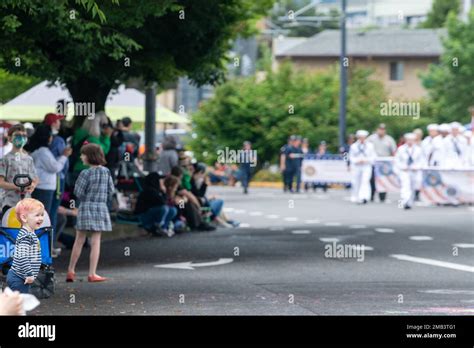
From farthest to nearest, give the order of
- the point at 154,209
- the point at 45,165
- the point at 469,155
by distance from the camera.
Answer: the point at 469,155
the point at 154,209
the point at 45,165

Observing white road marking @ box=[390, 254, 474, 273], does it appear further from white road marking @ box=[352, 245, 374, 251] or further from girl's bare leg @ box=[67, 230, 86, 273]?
girl's bare leg @ box=[67, 230, 86, 273]

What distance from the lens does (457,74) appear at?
244ft

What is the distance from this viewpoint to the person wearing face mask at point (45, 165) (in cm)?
1862

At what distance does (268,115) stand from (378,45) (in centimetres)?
3618

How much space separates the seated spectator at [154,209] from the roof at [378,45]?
68121mm

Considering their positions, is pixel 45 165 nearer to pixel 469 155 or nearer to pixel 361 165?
pixel 469 155

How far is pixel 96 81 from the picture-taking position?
79.2 feet

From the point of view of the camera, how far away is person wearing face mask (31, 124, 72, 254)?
18.6 meters

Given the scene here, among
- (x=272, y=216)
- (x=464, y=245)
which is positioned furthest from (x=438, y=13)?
(x=464, y=245)

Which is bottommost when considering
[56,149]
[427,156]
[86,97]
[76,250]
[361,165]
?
[76,250]

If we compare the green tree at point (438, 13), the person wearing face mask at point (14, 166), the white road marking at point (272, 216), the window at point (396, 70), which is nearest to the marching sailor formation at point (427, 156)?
the white road marking at point (272, 216)

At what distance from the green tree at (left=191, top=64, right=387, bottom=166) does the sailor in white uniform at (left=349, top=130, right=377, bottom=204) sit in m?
20.6

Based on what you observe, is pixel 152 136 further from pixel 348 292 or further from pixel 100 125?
pixel 348 292

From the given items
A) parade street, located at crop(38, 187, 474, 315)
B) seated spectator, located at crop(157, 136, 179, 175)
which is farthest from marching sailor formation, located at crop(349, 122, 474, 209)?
seated spectator, located at crop(157, 136, 179, 175)
